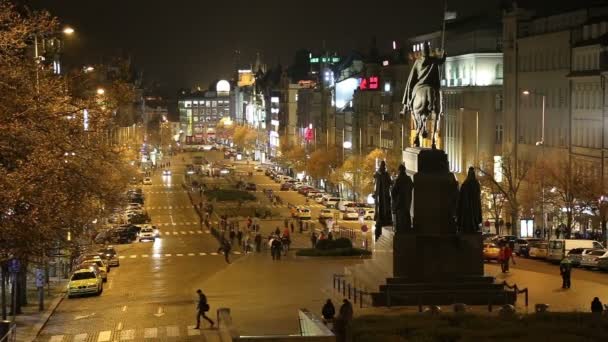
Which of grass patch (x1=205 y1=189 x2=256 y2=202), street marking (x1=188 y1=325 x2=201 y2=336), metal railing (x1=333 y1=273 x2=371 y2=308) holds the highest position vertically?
grass patch (x1=205 y1=189 x2=256 y2=202)

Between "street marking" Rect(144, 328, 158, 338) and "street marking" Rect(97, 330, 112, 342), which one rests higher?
"street marking" Rect(144, 328, 158, 338)

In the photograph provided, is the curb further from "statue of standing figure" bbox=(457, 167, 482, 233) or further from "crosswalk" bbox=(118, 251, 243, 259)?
"crosswalk" bbox=(118, 251, 243, 259)

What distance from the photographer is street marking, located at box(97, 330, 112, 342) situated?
37125mm

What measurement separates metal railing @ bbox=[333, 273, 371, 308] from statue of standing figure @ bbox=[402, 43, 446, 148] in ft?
15.5

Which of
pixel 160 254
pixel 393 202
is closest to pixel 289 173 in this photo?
pixel 160 254

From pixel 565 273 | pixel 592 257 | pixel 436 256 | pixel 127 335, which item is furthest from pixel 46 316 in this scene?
pixel 592 257

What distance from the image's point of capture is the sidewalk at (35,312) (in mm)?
39428

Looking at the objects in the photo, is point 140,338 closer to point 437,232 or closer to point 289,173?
point 437,232

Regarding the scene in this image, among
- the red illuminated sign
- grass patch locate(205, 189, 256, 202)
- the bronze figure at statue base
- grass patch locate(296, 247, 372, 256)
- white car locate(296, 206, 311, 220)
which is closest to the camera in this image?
the bronze figure at statue base

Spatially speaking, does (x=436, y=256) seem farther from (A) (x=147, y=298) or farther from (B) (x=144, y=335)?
(A) (x=147, y=298)

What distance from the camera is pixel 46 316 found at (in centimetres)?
4378

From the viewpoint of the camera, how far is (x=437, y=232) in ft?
121

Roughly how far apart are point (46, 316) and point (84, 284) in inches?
245

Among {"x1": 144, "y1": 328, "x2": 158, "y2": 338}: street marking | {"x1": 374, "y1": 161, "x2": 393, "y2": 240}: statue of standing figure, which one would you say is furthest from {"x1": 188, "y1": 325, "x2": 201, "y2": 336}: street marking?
{"x1": 374, "y1": 161, "x2": 393, "y2": 240}: statue of standing figure
